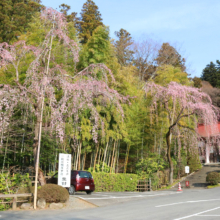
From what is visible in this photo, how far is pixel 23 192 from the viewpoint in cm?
967

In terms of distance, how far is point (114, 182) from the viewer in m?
16.1

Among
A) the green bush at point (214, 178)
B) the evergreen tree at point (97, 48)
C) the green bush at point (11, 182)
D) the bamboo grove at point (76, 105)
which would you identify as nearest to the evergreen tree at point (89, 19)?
the bamboo grove at point (76, 105)

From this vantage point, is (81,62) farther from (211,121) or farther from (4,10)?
(4,10)

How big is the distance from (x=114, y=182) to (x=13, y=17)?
18101mm

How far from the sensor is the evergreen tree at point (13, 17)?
2339cm

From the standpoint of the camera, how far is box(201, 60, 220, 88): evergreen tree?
130 feet

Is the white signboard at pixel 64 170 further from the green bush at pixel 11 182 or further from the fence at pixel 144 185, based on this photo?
the fence at pixel 144 185

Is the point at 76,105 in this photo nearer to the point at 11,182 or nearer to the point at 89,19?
the point at 11,182

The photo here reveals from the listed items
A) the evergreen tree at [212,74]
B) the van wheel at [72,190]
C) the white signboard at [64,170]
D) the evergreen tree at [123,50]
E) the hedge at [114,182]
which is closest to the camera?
the white signboard at [64,170]

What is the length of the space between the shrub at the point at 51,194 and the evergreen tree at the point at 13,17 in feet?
53.4

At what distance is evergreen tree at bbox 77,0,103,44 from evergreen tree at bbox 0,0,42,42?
524 cm

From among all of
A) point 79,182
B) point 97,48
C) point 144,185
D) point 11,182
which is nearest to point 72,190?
point 79,182

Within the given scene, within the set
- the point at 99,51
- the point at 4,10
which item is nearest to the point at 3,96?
the point at 99,51

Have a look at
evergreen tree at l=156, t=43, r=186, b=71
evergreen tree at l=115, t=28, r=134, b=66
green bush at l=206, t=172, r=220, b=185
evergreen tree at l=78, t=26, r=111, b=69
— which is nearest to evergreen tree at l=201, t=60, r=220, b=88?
evergreen tree at l=156, t=43, r=186, b=71
